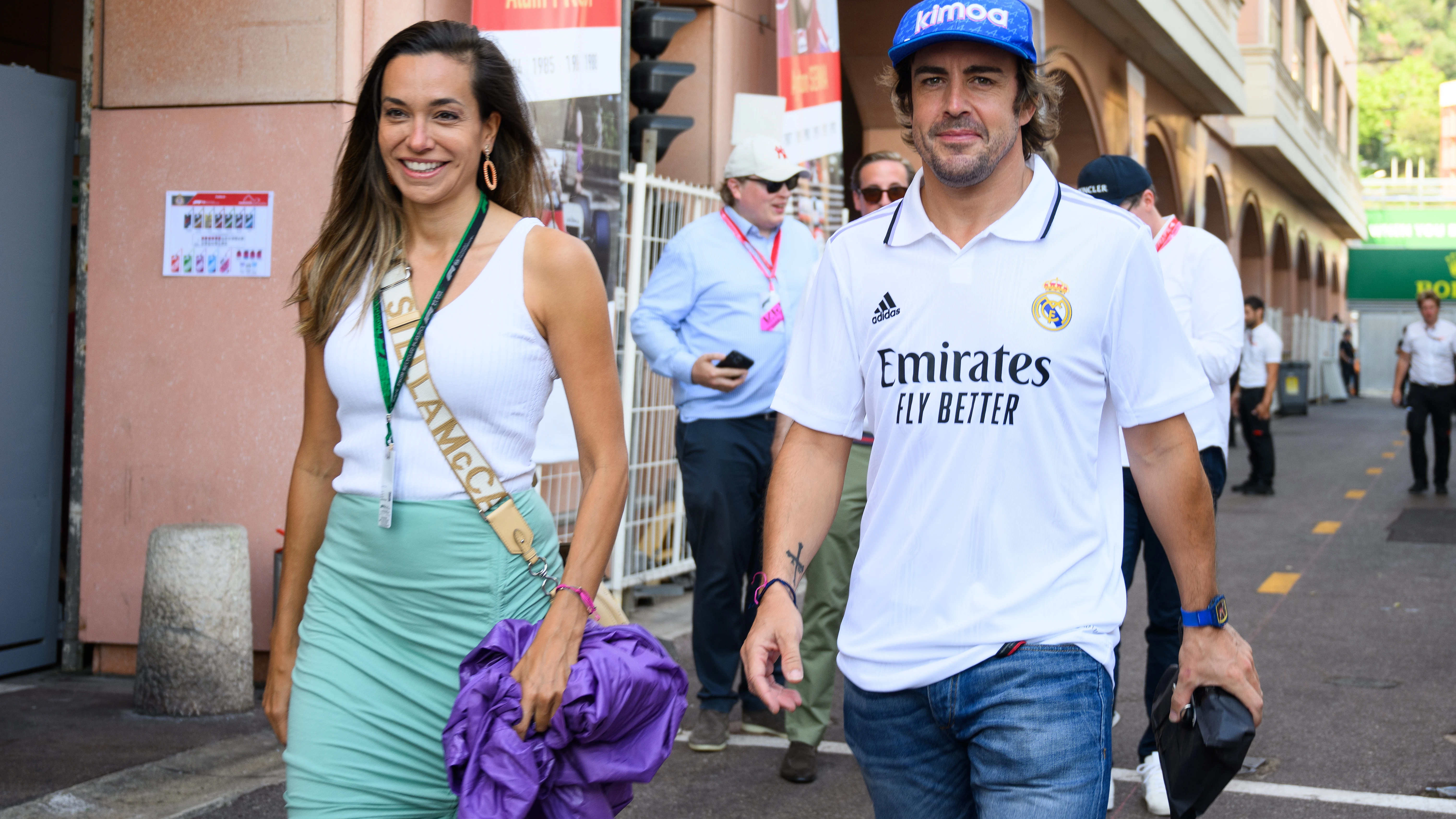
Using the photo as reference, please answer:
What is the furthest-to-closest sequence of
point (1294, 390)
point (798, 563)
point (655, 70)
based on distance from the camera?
1. point (1294, 390)
2. point (655, 70)
3. point (798, 563)

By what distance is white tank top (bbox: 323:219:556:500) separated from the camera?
2.55 meters

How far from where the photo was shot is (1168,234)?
4.84 metres

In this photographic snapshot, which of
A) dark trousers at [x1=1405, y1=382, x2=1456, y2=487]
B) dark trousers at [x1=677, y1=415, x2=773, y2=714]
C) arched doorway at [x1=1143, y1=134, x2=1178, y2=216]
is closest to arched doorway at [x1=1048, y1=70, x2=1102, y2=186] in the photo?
dark trousers at [x1=1405, y1=382, x2=1456, y2=487]

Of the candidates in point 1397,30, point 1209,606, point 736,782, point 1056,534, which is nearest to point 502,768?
point 1056,534

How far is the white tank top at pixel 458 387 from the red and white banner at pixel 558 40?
416 cm

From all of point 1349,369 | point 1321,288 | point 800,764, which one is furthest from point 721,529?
point 1321,288

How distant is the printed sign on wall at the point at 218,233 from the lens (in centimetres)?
628

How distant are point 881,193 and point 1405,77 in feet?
288

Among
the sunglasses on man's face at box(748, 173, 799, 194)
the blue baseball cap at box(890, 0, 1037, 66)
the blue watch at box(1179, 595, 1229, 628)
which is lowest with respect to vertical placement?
the blue watch at box(1179, 595, 1229, 628)

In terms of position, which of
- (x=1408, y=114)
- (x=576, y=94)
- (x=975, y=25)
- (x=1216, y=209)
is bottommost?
(x=975, y=25)

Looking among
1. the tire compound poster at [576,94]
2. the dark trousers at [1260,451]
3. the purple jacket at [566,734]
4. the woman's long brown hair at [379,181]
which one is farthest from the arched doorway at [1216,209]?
the purple jacket at [566,734]

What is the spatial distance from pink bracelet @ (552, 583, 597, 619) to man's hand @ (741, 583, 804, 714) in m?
0.29

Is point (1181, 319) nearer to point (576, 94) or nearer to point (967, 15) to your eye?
point (967, 15)

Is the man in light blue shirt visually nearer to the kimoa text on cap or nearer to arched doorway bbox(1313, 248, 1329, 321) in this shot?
the kimoa text on cap
